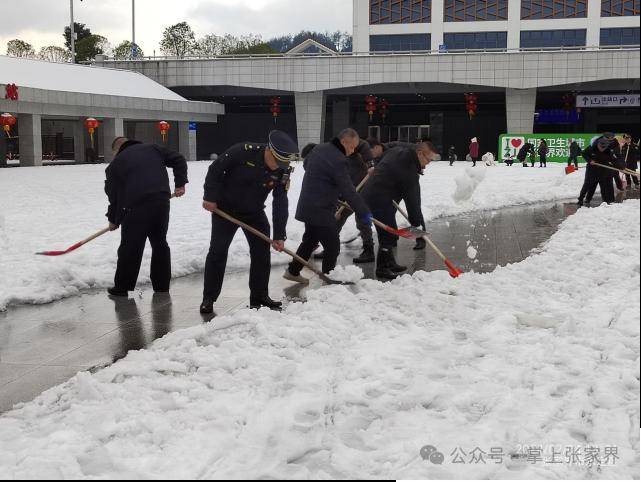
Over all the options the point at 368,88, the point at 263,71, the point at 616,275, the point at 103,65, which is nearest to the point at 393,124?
the point at 368,88

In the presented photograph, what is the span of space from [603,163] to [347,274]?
884 cm

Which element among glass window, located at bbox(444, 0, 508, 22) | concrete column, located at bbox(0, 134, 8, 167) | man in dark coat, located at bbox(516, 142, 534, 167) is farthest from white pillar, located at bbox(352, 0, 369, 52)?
concrete column, located at bbox(0, 134, 8, 167)

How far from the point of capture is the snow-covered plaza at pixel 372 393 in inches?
129

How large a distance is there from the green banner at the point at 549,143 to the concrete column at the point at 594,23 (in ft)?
60.2

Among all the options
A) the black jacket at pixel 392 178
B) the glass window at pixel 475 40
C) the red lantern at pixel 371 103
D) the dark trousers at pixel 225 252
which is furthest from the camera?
the glass window at pixel 475 40

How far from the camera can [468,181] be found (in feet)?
42.3

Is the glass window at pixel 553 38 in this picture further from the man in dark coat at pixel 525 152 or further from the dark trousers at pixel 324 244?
the dark trousers at pixel 324 244

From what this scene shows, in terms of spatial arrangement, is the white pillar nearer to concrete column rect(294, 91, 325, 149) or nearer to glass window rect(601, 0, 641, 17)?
concrete column rect(294, 91, 325, 149)

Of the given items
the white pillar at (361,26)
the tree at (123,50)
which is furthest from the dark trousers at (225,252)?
the tree at (123,50)

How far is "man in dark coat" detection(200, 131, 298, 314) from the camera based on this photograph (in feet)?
20.2

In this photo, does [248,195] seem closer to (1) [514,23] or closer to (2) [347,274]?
(2) [347,274]

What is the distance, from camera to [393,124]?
51.3 meters

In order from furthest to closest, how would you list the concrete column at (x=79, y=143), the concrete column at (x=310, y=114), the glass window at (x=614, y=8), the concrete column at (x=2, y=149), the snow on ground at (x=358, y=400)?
the glass window at (x=614, y=8)
the concrete column at (x=310, y=114)
the concrete column at (x=79, y=143)
the concrete column at (x=2, y=149)
the snow on ground at (x=358, y=400)

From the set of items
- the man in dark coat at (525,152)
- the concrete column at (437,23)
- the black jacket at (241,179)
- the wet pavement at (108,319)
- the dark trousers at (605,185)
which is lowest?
the wet pavement at (108,319)
